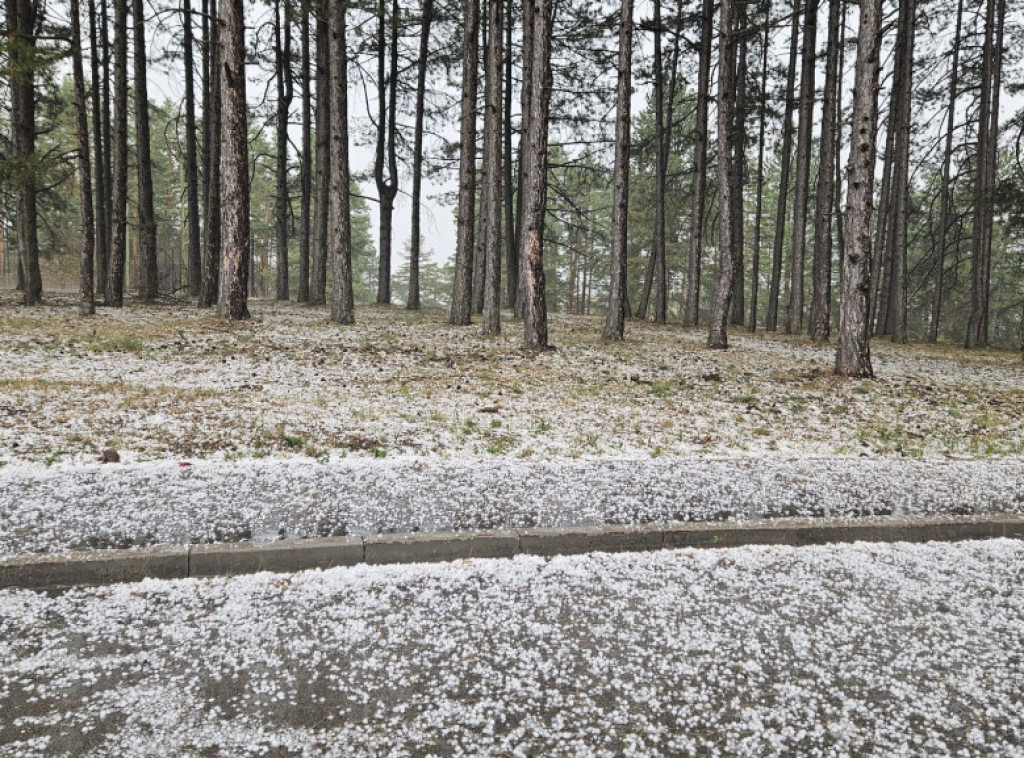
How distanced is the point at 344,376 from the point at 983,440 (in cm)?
841

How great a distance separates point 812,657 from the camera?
2.65 metres

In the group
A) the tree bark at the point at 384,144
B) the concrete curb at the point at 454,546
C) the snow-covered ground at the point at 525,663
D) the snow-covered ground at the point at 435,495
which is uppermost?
the tree bark at the point at 384,144

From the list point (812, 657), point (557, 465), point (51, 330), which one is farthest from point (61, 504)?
point (51, 330)

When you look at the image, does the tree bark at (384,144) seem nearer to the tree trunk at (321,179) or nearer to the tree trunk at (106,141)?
the tree trunk at (321,179)

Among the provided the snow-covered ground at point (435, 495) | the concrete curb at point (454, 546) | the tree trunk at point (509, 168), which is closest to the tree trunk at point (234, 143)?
the snow-covered ground at point (435, 495)

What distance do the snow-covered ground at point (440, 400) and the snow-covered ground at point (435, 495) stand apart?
43 centimetres

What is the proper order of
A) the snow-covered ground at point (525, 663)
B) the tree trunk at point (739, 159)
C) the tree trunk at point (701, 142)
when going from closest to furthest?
the snow-covered ground at point (525, 663)
the tree trunk at point (701, 142)
the tree trunk at point (739, 159)

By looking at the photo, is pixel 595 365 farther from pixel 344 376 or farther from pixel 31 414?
pixel 31 414

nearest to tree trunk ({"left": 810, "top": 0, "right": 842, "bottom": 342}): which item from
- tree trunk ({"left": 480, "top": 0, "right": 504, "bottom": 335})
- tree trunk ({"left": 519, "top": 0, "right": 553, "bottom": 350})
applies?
tree trunk ({"left": 480, "top": 0, "right": 504, "bottom": 335})

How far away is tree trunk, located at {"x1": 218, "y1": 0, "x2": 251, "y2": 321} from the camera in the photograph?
12.6m

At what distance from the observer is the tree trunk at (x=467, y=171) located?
564 inches

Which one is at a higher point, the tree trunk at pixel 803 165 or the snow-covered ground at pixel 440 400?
the tree trunk at pixel 803 165

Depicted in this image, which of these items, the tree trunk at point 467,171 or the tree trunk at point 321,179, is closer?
the tree trunk at point 467,171

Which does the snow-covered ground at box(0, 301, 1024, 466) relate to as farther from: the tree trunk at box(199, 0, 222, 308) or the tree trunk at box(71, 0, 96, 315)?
the tree trunk at box(199, 0, 222, 308)
